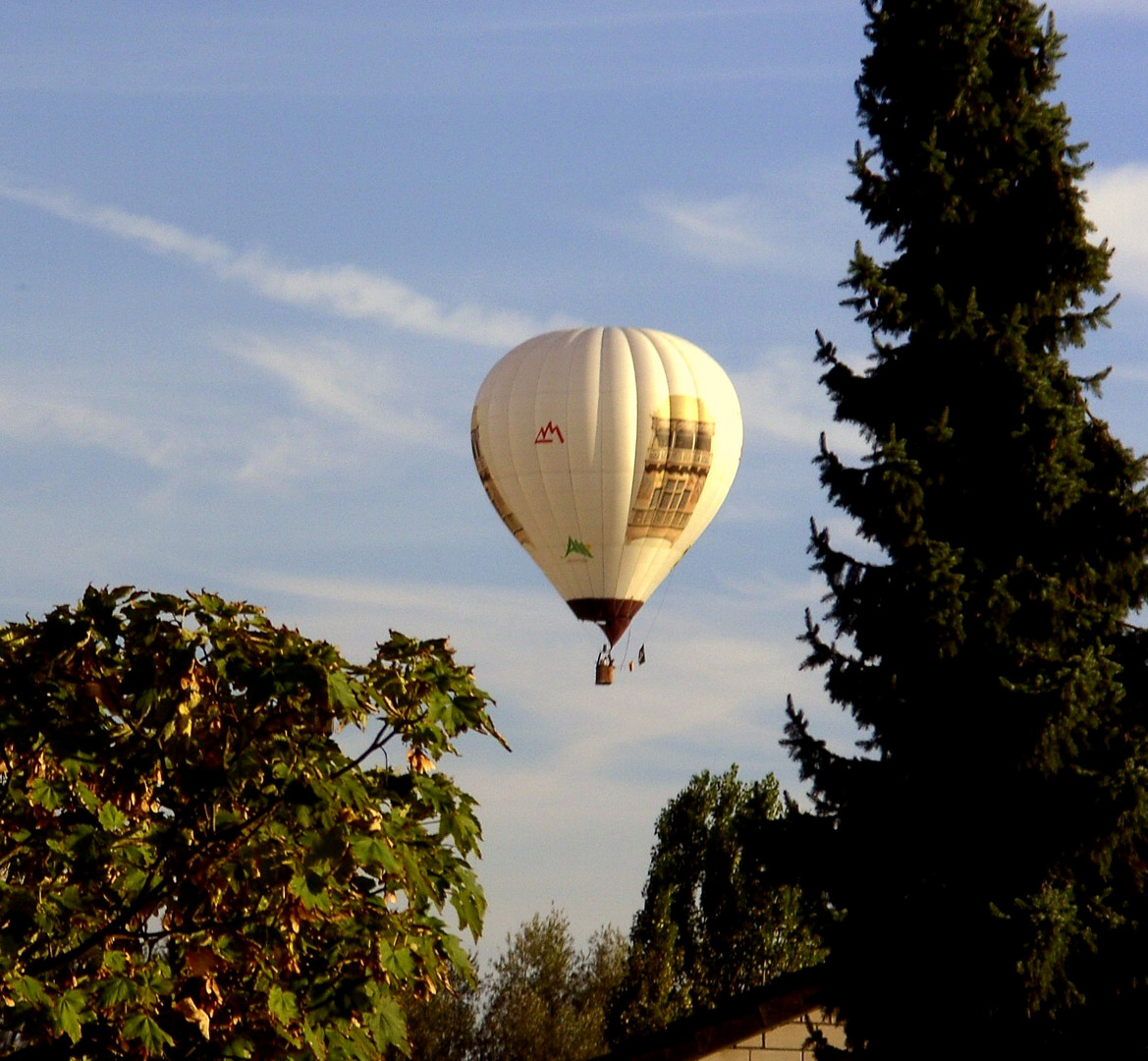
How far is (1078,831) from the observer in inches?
653

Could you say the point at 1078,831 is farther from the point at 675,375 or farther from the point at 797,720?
the point at 675,375

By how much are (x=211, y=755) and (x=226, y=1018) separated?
113 centimetres

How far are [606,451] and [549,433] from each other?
1506 mm

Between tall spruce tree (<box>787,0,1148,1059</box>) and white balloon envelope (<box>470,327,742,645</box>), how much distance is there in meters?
Answer: 25.7

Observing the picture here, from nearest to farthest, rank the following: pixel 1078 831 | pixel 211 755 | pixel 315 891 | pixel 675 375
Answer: pixel 315 891, pixel 211 755, pixel 1078 831, pixel 675 375

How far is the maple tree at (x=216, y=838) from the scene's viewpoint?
24.2 ft

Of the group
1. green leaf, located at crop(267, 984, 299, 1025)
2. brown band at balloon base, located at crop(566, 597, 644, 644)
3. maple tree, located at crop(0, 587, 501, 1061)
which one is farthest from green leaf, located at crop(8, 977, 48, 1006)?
brown band at balloon base, located at crop(566, 597, 644, 644)

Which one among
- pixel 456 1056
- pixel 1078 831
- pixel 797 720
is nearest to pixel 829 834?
pixel 797 720

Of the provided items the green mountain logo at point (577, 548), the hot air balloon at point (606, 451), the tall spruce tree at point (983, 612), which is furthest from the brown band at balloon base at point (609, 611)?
the tall spruce tree at point (983, 612)

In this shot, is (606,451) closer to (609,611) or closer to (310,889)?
(609,611)

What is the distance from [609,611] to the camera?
4838 centimetres

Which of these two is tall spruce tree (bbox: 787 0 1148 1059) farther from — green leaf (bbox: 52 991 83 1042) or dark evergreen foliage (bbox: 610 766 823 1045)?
dark evergreen foliage (bbox: 610 766 823 1045)

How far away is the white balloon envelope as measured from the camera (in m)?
45.5

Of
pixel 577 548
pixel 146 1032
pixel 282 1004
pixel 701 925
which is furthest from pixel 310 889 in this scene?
pixel 701 925
